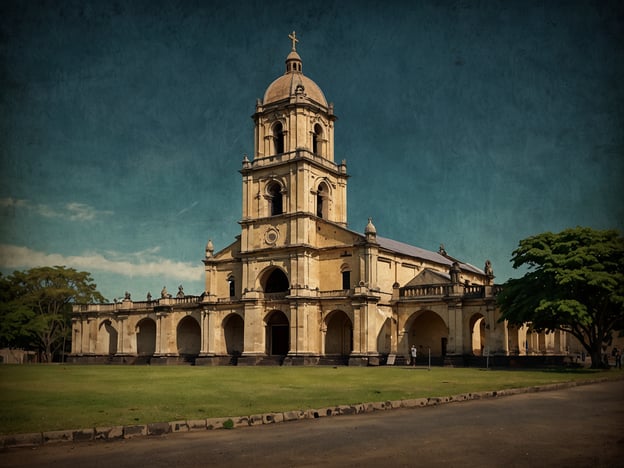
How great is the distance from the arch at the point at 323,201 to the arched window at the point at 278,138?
5.00m

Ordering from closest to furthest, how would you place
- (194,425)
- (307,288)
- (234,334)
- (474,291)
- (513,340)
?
(194,425)
(513,340)
(474,291)
(307,288)
(234,334)

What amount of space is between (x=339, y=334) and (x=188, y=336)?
1717 centimetres

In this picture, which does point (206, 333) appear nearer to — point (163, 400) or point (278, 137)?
point (278, 137)

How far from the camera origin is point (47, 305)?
72500 mm

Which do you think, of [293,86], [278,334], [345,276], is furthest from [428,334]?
[293,86]

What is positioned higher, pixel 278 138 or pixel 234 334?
pixel 278 138

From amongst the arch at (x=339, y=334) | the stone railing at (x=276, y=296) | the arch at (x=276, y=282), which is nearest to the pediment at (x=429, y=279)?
the arch at (x=339, y=334)

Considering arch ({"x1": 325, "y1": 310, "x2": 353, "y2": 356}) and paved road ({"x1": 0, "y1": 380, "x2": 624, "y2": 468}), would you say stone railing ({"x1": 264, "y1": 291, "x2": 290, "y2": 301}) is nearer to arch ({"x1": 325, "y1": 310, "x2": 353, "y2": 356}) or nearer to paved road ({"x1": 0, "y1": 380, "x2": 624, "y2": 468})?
arch ({"x1": 325, "y1": 310, "x2": 353, "y2": 356})

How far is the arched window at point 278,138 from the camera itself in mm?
58750

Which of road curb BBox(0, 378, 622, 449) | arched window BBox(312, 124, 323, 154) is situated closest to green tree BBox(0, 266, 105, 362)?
arched window BBox(312, 124, 323, 154)

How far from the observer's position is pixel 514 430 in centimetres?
1246

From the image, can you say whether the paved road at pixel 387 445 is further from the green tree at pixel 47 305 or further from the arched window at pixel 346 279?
the green tree at pixel 47 305

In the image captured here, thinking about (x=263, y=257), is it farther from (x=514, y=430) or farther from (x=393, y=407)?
(x=514, y=430)

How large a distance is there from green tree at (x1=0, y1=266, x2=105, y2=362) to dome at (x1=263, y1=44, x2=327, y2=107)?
95.6ft
